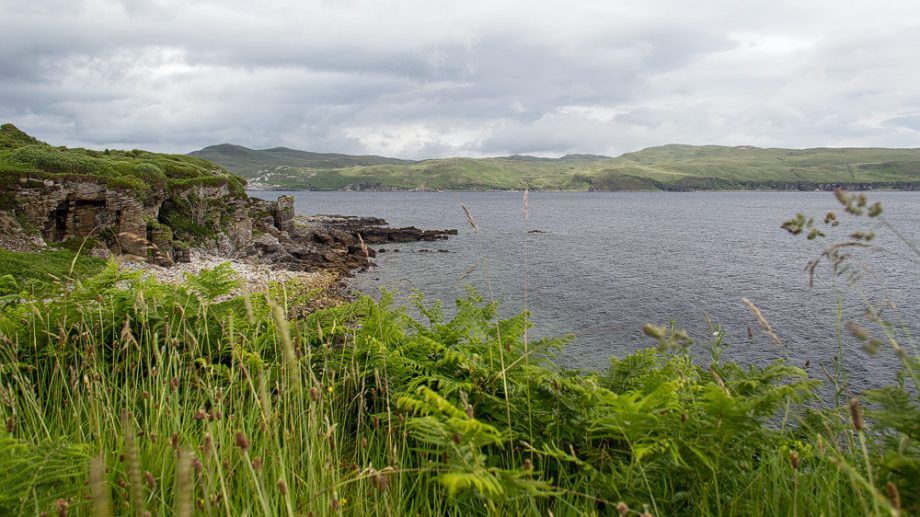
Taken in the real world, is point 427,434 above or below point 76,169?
below

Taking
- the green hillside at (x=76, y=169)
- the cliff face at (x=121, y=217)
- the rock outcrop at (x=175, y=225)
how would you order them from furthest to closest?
the green hillside at (x=76, y=169) < the rock outcrop at (x=175, y=225) < the cliff face at (x=121, y=217)

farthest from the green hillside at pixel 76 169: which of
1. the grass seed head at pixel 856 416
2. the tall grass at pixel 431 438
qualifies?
the grass seed head at pixel 856 416

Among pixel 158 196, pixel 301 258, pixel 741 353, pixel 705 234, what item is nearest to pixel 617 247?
pixel 705 234

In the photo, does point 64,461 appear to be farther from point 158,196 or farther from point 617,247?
point 617,247

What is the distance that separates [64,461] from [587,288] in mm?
34780

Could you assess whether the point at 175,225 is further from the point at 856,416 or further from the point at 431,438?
the point at 856,416

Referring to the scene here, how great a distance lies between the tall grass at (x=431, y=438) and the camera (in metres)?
2.62

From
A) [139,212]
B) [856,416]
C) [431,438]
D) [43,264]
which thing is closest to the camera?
[856,416]

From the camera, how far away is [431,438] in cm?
273

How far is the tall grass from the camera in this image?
2.62m

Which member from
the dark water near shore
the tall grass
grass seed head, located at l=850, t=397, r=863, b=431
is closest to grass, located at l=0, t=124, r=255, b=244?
the dark water near shore

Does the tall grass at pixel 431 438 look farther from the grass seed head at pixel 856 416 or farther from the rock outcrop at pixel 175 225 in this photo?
the rock outcrop at pixel 175 225

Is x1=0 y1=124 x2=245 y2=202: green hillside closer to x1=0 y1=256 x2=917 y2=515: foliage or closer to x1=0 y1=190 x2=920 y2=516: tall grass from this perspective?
x1=0 y1=256 x2=917 y2=515: foliage

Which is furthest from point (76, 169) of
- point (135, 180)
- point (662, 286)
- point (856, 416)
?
point (856, 416)
